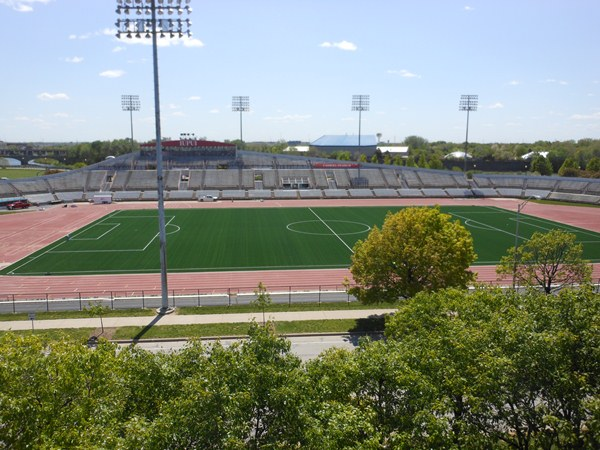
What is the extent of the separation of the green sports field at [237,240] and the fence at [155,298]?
6.79 meters

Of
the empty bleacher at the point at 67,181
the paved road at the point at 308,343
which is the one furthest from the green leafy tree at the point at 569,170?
the empty bleacher at the point at 67,181

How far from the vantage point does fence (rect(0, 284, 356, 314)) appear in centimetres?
3812

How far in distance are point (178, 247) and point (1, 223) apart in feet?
116

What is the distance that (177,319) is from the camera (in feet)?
114

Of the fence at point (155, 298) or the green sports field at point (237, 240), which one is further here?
the green sports field at point (237, 240)

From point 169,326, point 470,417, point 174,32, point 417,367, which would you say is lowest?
point 169,326

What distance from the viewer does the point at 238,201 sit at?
3927 inches

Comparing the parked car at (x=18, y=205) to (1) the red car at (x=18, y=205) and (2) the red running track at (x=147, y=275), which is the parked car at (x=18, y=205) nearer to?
(1) the red car at (x=18, y=205)

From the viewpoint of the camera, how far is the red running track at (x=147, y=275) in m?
44.4

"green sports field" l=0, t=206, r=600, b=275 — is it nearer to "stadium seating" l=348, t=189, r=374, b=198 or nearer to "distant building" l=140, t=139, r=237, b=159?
"stadium seating" l=348, t=189, r=374, b=198

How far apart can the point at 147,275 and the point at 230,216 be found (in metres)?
34.1

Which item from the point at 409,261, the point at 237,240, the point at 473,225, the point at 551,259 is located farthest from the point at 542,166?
the point at 409,261

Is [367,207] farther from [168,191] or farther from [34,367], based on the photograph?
[34,367]

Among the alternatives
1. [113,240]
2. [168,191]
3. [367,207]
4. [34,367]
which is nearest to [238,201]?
[168,191]
